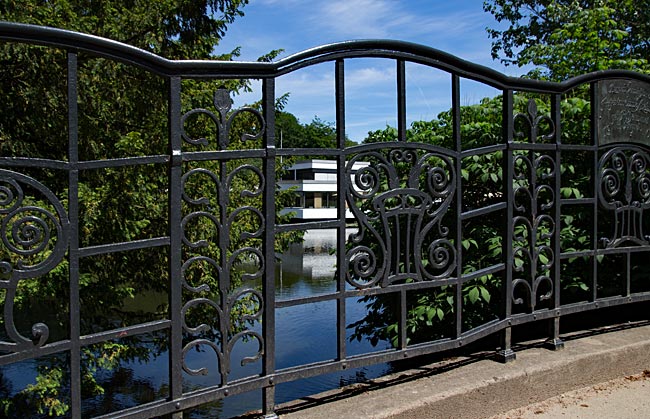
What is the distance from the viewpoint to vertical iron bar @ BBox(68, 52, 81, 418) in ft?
7.02

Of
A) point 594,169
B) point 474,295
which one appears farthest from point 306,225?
point 594,169

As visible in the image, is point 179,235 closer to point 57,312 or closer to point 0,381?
point 57,312

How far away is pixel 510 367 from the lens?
3371mm

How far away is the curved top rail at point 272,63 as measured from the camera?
2.12 m

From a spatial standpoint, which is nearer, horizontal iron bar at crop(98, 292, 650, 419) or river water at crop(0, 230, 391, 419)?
horizontal iron bar at crop(98, 292, 650, 419)

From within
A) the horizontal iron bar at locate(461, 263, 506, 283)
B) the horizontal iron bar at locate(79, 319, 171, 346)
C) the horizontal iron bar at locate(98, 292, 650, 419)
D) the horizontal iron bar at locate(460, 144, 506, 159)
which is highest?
the horizontal iron bar at locate(460, 144, 506, 159)

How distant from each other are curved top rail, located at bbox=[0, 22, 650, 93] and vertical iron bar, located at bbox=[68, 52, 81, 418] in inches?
4.2

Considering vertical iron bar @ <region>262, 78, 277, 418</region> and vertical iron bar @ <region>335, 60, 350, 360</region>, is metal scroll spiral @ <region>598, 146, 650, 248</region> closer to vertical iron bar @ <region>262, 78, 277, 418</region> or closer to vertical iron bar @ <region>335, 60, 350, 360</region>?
vertical iron bar @ <region>335, 60, 350, 360</region>

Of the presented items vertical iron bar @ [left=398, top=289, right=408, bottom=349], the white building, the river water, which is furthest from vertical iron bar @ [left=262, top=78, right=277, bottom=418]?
the white building

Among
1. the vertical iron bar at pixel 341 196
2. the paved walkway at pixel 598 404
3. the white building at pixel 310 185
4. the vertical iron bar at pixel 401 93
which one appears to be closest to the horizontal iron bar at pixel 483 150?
the vertical iron bar at pixel 401 93

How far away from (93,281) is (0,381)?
5.86 feet

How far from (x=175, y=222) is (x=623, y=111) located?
3086 mm

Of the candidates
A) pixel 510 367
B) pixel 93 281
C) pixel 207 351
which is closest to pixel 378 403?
pixel 510 367

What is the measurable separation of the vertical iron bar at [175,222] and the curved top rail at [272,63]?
114 mm
